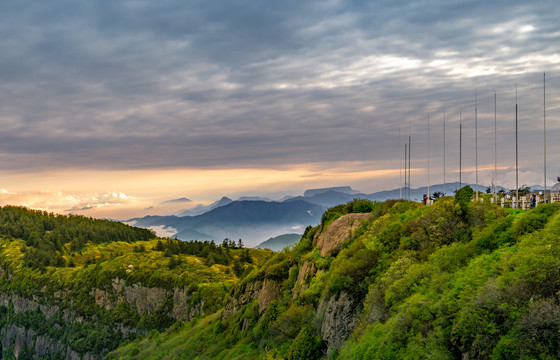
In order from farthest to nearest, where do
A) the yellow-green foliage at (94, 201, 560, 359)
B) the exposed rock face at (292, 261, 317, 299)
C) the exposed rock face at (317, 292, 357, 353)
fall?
1. the exposed rock face at (292, 261, 317, 299)
2. the exposed rock face at (317, 292, 357, 353)
3. the yellow-green foliage at (94, 201, 560, 359)

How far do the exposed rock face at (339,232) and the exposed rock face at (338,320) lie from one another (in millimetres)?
11565

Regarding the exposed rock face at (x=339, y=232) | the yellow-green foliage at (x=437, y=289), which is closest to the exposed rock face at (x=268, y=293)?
the yellow-green foliage at (x=437, y=289)

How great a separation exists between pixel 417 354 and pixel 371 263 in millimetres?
15289

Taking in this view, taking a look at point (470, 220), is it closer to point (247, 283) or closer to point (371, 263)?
point (371, 263)

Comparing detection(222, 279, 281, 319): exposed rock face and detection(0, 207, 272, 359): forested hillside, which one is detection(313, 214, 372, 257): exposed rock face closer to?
detection(222, 279, 281, 319): exposed rock face

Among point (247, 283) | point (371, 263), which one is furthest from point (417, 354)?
point (247, 283)

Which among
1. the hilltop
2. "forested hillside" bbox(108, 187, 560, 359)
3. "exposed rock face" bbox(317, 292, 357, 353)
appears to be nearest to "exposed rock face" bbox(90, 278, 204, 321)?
the hilltop

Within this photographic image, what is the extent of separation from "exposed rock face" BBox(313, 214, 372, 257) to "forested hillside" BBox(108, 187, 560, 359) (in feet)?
0.54

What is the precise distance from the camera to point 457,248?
34.2m

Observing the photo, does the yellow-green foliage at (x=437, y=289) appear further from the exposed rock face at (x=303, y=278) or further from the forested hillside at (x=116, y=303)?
the forested hillside at (x=116, y=303)

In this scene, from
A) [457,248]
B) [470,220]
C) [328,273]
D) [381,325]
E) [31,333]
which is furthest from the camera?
[31,333]

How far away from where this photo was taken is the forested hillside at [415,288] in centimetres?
2233

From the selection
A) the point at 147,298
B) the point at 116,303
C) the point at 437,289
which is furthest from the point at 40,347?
the point at 437,289

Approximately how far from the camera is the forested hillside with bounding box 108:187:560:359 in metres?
22.3
